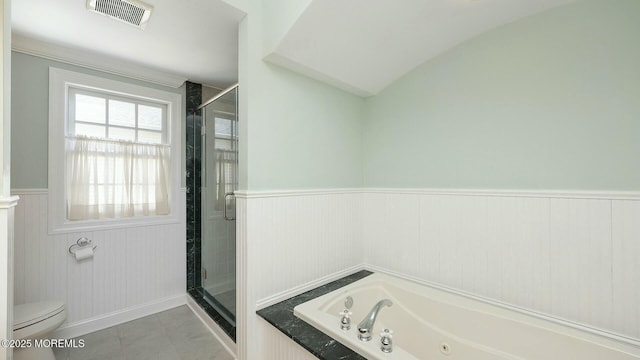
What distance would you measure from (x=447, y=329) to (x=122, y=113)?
3203 millimetres

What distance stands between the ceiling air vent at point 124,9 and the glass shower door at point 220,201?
67cm

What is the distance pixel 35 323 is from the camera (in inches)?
62.5

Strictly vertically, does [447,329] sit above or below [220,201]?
below

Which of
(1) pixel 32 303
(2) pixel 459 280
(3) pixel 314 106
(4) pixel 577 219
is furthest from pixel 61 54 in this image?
(4) pixel 577 219

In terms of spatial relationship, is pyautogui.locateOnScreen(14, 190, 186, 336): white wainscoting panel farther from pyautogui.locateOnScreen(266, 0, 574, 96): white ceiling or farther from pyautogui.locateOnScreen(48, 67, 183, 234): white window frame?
pyautogui.locateOnScreen(266, 0, 574, 96): white ceiling

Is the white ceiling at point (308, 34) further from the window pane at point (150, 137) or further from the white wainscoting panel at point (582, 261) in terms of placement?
the white wainscoting panel at point (582, 261)

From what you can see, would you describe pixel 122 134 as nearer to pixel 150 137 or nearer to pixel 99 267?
pixel 150 137

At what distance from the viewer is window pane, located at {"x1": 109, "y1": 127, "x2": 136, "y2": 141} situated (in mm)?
2279

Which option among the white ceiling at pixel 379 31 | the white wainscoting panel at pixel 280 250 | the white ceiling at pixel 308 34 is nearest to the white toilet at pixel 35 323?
the white wainscoting panel at pixel 280 250

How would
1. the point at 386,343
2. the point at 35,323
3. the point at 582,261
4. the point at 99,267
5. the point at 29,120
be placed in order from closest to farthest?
the point at 386,343 → the point at 582,261 → the point at 35,323 → the point at 29,120 → the point at 99,267

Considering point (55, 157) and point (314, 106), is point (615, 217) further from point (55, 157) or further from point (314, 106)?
point (55, 157)

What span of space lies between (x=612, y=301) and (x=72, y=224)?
3612 millimetres

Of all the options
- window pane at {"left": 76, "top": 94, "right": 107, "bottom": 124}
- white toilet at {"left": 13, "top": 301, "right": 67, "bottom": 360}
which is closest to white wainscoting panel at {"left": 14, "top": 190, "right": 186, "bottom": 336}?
white toilet at {"left": 13, "top": 301, "right": 67, "bottom": 360}

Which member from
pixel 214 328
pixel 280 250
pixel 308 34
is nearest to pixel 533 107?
pixel 308 34
